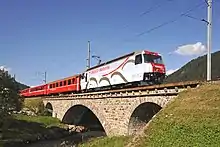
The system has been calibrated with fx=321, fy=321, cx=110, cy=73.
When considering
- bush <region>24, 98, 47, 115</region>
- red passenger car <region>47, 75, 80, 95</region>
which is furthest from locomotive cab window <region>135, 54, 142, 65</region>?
bush <region>24, 98, 47, 115</region>

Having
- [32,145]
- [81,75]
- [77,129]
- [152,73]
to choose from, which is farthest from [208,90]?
[77,129]

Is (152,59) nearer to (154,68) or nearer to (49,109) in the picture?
(154,68)

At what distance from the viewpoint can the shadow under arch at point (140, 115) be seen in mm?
27969

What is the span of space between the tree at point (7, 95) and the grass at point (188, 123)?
74.6 ft

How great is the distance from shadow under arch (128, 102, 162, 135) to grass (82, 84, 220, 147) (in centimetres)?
671

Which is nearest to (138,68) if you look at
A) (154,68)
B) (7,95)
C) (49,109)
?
(154,68)

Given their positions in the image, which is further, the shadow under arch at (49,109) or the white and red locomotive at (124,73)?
the shadow under arch at (49,109)

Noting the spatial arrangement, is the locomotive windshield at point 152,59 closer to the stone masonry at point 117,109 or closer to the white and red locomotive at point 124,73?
the white and red locomotive at point 124,73

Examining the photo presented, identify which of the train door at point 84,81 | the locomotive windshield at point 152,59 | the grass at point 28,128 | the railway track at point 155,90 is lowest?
the grass at point 28,128

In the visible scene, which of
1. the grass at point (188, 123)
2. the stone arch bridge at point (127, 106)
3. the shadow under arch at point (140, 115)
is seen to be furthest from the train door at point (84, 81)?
the grass at point (188, 123)

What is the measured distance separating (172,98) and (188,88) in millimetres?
1531

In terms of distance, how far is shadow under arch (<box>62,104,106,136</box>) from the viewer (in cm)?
5414

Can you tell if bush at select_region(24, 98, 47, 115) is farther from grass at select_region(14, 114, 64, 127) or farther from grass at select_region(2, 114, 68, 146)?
grass at select_region(2, 114, 68, 146)

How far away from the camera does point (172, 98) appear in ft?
74.7
